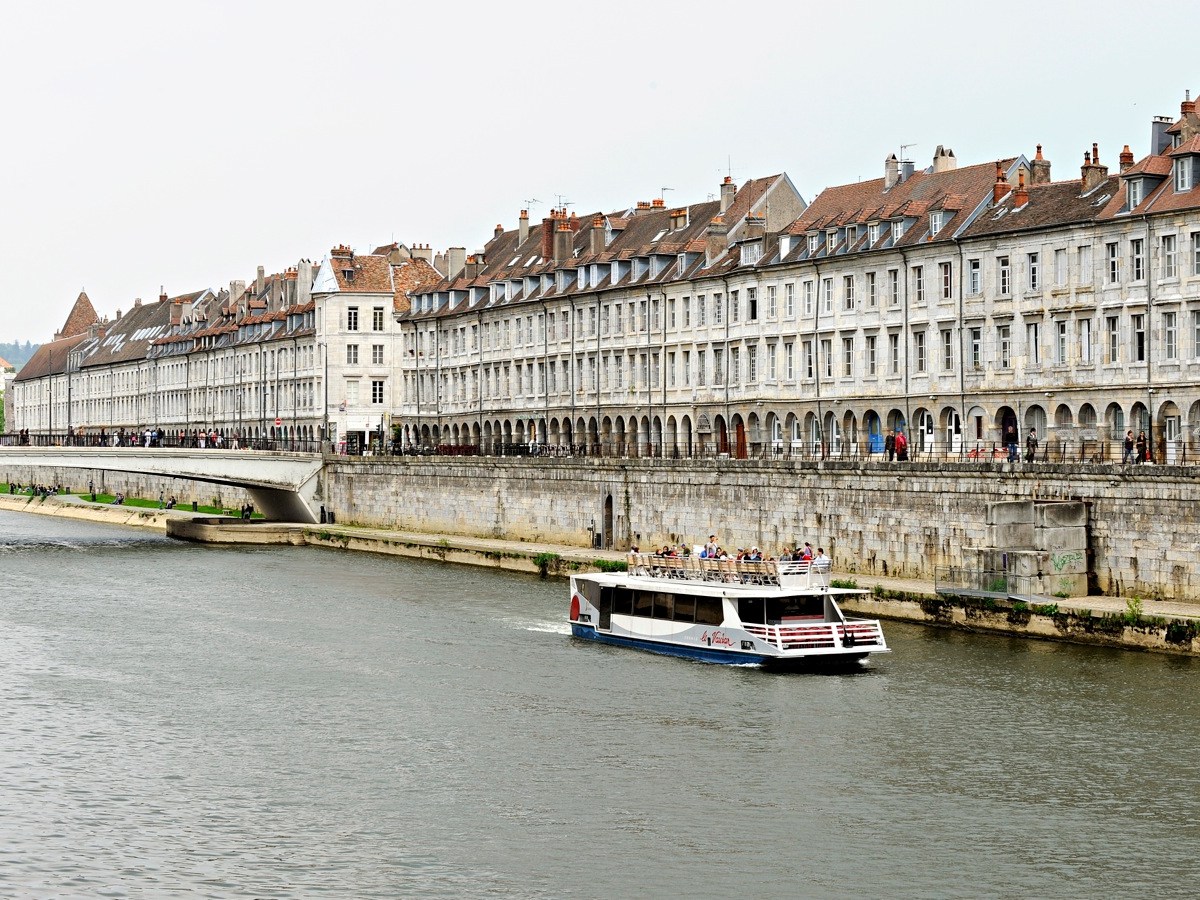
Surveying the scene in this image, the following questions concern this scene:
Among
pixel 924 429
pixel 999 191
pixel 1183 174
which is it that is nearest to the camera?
pixel 1183 174

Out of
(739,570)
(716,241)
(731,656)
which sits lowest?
(731,656)

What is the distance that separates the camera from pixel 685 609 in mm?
50750

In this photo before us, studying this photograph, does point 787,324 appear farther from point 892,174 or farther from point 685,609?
point 685,609

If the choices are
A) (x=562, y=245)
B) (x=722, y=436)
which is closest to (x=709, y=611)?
(x=722, y=436)

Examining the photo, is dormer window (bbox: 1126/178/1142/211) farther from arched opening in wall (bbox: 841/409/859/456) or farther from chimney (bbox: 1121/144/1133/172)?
arched opening in wall (bbox: 841/409/859/456)

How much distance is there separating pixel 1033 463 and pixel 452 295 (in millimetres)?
61477

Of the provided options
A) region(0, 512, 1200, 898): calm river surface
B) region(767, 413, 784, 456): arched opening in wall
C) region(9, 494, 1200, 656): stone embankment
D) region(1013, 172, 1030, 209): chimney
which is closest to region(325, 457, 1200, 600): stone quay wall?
region(9, 494, 1200, 656): stone embankment

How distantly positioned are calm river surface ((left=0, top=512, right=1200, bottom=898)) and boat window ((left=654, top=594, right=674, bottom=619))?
1.31 m

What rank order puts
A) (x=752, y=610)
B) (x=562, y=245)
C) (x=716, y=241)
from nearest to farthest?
(x=752, y=610) < (x=716, y=241) < (x=562, y=245)

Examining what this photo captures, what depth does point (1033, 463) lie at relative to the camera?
5481cm

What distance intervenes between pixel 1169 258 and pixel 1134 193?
2975mm

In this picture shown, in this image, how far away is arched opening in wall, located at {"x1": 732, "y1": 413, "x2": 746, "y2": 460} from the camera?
274ft

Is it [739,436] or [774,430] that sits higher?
[774,430]

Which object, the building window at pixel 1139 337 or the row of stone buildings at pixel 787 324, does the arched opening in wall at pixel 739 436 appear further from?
the building window at pixel 1139 337
